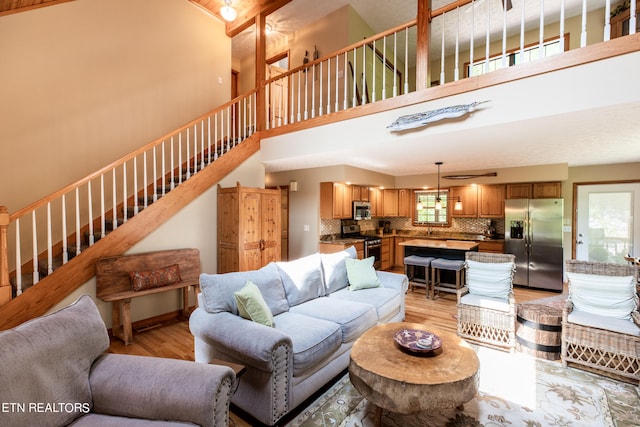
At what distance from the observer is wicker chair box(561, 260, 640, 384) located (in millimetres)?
2498

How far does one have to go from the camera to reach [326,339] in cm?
234

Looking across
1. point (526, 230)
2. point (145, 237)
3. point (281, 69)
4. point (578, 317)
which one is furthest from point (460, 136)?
point (281, 69)

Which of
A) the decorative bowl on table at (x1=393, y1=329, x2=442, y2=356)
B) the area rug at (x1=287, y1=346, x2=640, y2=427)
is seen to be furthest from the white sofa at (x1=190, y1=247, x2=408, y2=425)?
the decorative bowl on table at (x1=393, y1=329, x2=442, y2=356)

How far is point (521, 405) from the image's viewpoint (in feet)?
7.29

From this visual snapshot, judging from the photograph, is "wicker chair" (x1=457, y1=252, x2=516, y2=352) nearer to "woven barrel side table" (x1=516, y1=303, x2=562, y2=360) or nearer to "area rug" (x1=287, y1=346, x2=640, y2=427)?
"woven barrel side table" (x1=516, y1=303, x2=562, y2=360)

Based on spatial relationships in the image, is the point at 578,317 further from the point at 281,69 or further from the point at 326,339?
the point at 281,69

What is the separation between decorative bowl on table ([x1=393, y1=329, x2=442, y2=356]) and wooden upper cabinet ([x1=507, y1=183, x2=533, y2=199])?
5250mm

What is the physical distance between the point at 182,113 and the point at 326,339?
5.03 meters

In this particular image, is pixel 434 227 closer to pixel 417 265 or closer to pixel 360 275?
pixel 417 265

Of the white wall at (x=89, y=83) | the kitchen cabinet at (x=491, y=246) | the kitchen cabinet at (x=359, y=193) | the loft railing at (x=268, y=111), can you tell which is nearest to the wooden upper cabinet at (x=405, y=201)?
the kitchen cabinet at (x=359, y=193)

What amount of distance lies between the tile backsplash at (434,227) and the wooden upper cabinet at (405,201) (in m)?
0.28

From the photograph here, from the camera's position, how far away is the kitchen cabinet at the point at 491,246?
614 centimetres

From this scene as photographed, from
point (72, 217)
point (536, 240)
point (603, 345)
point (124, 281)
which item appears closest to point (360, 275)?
point (603, 345)

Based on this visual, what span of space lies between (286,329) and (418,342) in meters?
1.04
